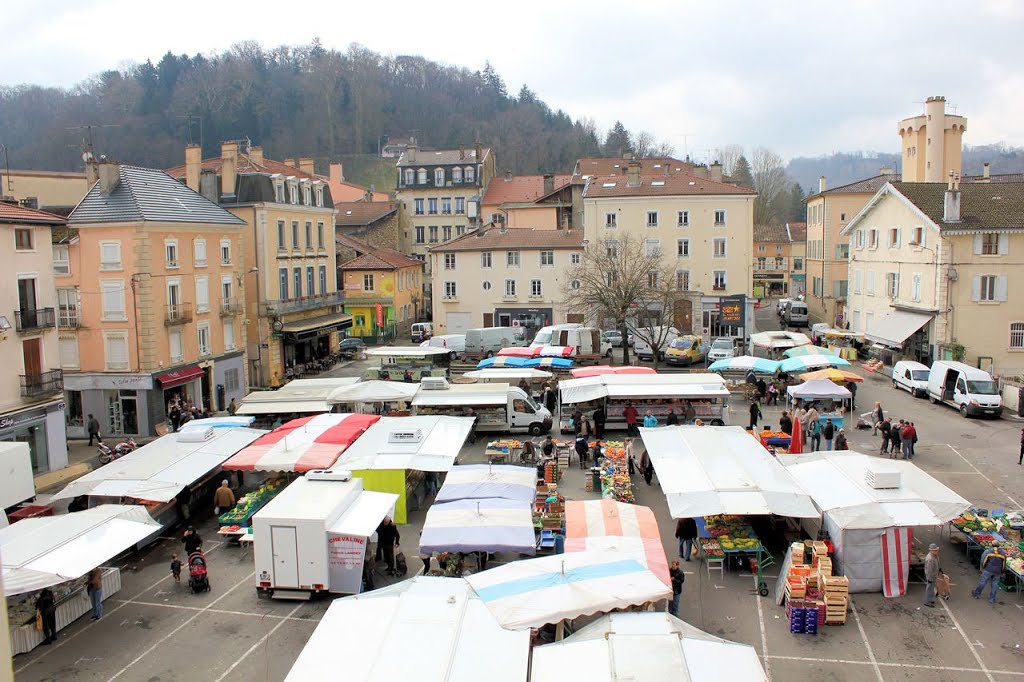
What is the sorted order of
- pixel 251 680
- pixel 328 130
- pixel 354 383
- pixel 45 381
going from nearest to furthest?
pixel 251 680 < pixel 45 381 < pixel 354 383 < pixel 328 130

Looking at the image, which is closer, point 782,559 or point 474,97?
point 782,559

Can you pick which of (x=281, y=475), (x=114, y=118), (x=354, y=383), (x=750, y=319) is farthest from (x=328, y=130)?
(x=281, y=475)

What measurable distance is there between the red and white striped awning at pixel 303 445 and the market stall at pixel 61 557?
3.94 m

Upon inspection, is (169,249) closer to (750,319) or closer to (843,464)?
(843,464)

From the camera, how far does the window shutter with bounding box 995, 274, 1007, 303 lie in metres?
36.6

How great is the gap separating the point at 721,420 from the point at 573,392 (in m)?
4.76

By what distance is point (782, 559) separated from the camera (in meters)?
17.4

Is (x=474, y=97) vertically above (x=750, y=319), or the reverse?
(x=474, y=97)

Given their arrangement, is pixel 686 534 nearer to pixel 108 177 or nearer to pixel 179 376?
pixel 179 376

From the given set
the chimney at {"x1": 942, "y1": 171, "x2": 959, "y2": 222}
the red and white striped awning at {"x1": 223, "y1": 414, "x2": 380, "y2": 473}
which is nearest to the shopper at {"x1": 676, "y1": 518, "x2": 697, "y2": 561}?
the red and white striped awning at {"x1": 223, "y1": 414, "x2": 380, "y2": 473}

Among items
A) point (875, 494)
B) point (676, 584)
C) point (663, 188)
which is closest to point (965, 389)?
point (875, 494)

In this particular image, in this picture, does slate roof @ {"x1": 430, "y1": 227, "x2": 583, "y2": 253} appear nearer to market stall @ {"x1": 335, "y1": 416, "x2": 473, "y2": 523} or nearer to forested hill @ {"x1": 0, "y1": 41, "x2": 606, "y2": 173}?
market stall @ {"x1": 335, "y1": 416, "x2": 473, "y2": 523}

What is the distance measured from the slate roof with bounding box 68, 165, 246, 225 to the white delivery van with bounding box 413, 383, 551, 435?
12.6 m

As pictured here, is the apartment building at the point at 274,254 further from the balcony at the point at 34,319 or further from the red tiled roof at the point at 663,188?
the red tiled roof at the point at 663,188
